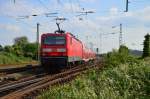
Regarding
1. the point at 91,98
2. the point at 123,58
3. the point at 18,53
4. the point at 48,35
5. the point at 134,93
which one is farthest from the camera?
the point at 18,53

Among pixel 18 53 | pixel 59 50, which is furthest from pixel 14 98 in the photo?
pixel 18 53

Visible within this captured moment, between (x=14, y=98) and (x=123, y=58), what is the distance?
554 inches

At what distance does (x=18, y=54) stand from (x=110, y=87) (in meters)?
52.5

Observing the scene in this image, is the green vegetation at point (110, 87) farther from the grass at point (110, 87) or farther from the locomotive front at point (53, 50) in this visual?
the locomotive front at point (53, 50)

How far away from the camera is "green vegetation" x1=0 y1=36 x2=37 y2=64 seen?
61.3 metres

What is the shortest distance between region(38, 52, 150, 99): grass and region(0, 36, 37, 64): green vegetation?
130ft

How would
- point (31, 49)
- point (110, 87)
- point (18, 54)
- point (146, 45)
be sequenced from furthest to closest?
point (146, 45), point (31, 49), point (18, 54), point (110, 87)

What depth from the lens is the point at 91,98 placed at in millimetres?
14297

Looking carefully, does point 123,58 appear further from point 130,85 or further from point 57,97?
point 57,97

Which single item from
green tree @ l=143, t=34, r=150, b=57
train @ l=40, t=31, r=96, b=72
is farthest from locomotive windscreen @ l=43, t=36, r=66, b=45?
green tree @ l=143, t=34, r=150, b=57

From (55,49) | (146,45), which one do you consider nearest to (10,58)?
(55,49)

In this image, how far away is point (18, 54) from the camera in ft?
225

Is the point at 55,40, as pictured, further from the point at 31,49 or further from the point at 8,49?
the point at 31,49

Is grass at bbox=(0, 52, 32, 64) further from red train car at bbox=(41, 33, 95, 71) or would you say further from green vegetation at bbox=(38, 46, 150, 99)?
green vegetation at bbox=(38, 46, 150, 99)
